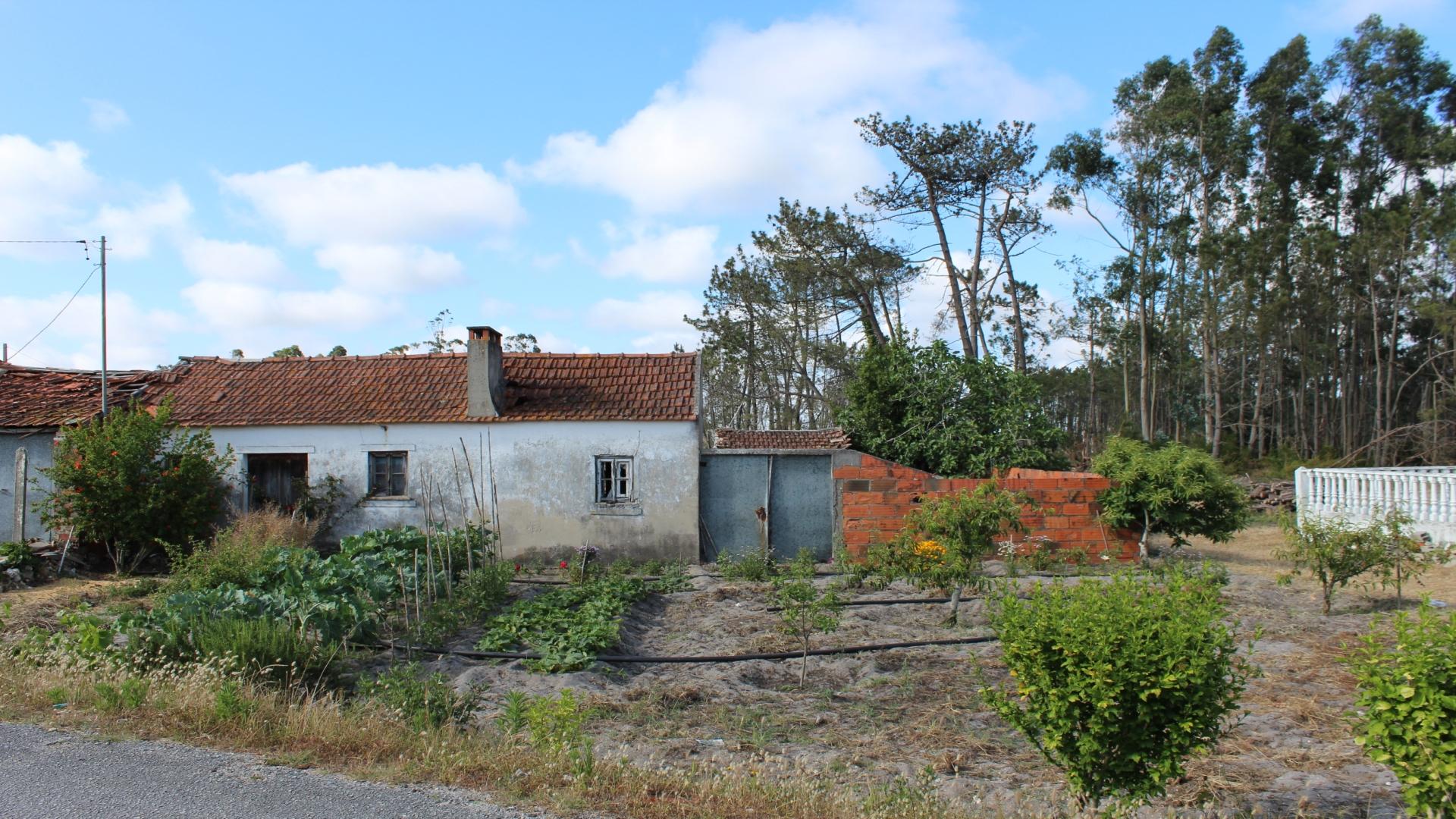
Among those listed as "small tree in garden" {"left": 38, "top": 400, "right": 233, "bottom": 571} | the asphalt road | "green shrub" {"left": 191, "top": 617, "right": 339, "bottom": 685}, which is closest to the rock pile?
"green shrub" {"left": 191, "top": 617, "right": 339, "bottom": 685}

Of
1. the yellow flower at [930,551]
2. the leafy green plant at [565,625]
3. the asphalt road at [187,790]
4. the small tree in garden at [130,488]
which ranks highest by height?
the small tree in garden at [130,488]

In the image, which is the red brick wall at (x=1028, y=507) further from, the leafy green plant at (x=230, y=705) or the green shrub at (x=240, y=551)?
the leafy green plant at (x=230, y=705)

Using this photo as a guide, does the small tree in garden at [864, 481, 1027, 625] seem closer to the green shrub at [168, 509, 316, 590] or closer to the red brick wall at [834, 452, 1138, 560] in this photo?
the red brick wall at [834, 452, 1138, 560]

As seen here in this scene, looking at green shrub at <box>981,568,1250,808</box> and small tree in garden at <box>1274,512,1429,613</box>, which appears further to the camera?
small tree in garden at <box>1274,512,1429,613</box>

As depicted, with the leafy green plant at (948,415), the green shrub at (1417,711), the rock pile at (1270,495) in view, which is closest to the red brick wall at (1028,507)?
the leafy green plant at (948,415)

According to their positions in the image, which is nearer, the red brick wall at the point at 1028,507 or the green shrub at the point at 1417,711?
the green shrub at the point at 1417,711

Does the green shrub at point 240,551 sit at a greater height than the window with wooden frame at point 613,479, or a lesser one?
lesser

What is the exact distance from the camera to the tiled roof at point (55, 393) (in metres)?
16.8

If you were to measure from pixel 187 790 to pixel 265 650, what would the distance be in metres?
2.15

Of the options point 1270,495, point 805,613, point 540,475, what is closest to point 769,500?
point 540,475

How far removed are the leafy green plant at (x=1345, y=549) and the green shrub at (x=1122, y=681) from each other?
6726 mm

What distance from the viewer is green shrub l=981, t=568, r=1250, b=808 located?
4184 mm

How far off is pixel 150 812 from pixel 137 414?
12753 millimetres

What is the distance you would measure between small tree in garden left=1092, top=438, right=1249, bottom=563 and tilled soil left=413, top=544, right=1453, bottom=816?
3.25 meters
